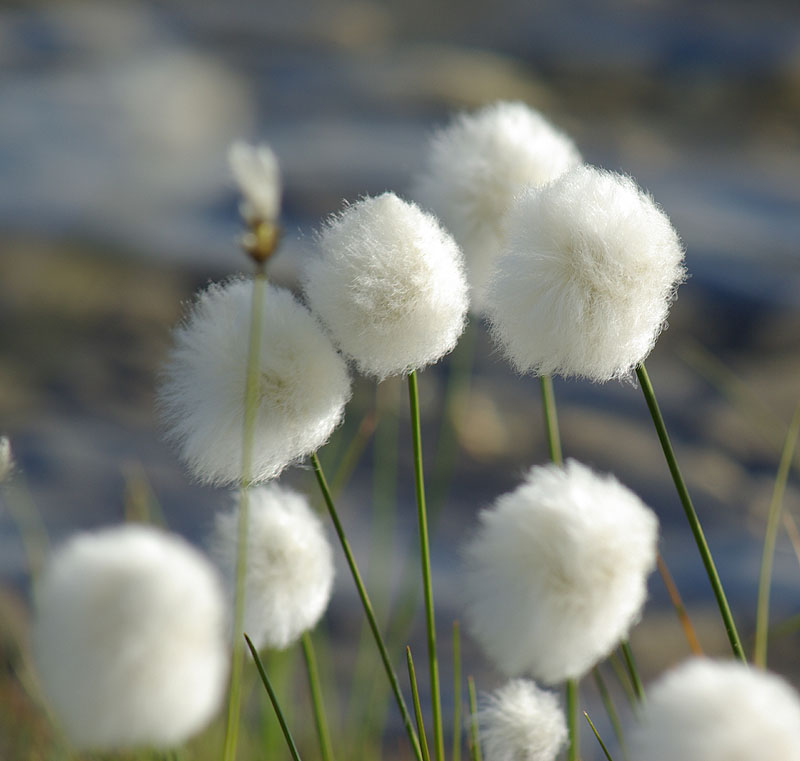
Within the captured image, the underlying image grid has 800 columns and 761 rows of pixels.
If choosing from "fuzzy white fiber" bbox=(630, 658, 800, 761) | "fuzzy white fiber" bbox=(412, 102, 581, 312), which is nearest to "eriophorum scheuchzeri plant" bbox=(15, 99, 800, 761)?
"fuzzy white fiber" bbox=(630, 658, 800, 761)

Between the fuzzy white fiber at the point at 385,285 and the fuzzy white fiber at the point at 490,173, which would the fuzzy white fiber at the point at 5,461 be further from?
the fuzzy white fiber at the point at 490,173

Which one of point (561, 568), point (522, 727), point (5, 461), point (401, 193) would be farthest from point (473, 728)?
A: point (401, 193)

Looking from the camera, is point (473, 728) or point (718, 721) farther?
point (473, 728)

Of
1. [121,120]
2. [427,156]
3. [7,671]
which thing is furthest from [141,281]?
[427,156]

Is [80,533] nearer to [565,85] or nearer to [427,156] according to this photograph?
[427,156]

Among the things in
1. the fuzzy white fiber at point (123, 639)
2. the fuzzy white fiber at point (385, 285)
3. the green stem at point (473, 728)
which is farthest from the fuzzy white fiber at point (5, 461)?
the green stem at point (473, 728)

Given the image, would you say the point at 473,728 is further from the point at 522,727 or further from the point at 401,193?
the point at 401,193

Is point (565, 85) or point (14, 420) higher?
point (565, 85)
